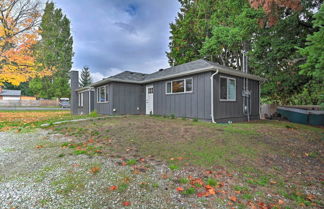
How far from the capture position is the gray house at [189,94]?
791cm

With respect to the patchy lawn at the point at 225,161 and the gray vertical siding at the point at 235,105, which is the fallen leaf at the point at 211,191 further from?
the gray vertical siding at the point at 235,105

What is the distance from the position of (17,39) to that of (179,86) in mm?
11237

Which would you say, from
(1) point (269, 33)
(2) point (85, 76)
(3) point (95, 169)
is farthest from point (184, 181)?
(2) point (85, 76)

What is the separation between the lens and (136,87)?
11906 mm

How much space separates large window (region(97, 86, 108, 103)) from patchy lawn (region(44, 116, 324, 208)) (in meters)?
6.46

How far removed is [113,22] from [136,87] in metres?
5.45

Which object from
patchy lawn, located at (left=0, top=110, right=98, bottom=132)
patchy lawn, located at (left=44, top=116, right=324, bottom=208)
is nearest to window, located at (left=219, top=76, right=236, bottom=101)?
patchy lawn, located at (left=44, top=116, right=324, bottom=208)

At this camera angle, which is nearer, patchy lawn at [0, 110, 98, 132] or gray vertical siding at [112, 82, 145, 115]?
patchy lawn at [0, 110, 98, 132]

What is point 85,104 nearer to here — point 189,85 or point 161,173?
point 189,85

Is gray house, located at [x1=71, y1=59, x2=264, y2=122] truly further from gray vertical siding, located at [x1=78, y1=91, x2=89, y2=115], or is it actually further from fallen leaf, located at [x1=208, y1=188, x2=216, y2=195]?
fallen leaf, located at [x1=208, y1=188, x2=216, y2=195]

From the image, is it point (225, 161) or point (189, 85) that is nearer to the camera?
point (225, 161)

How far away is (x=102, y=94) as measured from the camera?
12273 mm

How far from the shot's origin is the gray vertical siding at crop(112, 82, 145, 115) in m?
11.0

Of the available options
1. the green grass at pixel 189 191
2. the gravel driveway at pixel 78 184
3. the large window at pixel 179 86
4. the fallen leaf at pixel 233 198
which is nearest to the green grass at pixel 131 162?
the gravel driveway at pixel 78 184
